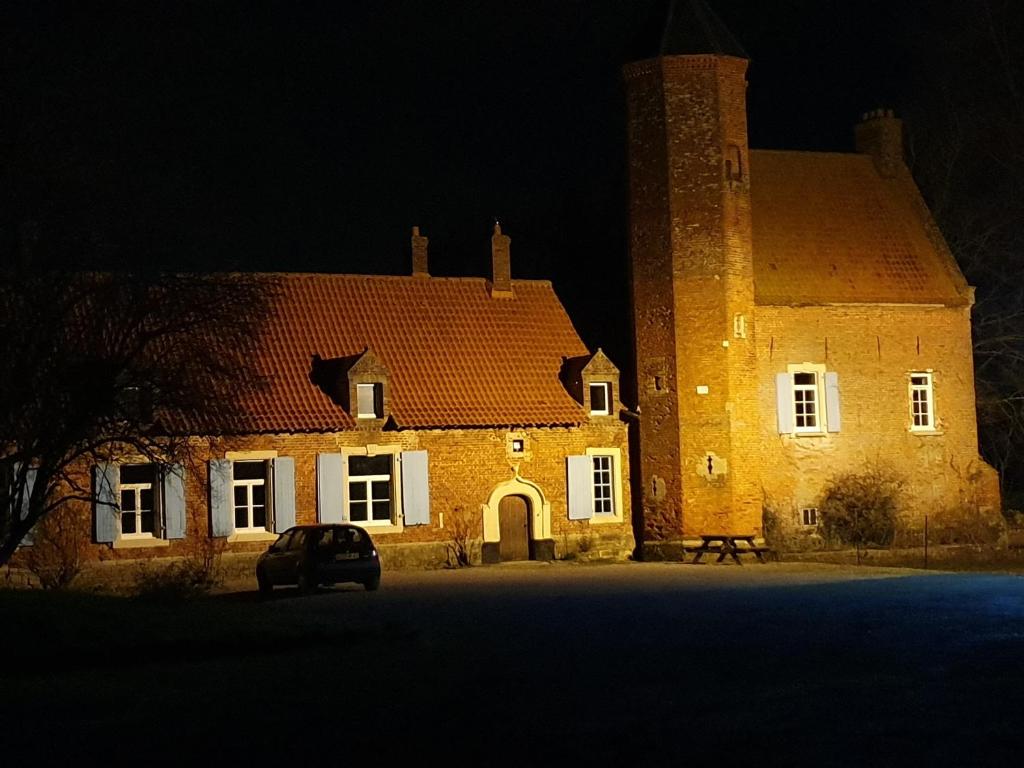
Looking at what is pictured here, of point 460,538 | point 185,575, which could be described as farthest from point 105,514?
point 460,538

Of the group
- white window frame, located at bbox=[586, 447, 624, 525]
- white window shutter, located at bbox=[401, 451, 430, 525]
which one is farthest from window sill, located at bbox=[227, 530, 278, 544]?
white window frame, located at bbox=[586, 447, 624, 525]

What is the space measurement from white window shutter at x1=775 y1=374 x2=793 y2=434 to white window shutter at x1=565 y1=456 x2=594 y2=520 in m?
5.22

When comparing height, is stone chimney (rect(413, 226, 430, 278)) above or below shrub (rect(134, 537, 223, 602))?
above

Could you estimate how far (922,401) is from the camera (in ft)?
124

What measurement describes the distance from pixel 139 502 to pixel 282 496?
290 centimetres

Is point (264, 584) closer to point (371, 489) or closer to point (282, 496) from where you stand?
point (282, 496)

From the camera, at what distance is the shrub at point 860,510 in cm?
3559

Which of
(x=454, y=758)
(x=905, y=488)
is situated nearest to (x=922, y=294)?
(x=905, y=488)

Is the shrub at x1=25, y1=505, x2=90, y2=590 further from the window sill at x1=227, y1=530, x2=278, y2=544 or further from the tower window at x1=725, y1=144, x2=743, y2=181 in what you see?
the tower window at x1=725, y1=144, x2=743, y2=181

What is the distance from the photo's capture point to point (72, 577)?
2753 centimetres

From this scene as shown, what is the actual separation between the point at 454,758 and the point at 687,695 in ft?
10.6

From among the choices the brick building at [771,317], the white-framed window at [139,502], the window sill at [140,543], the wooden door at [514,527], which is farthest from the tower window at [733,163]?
the window sill at [140,543]

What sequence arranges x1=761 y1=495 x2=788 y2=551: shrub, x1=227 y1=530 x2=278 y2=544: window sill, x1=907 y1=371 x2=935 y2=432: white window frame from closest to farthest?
x1=227 y1=530 x2=278 y2=544: window sill, x1=761 y1=495 x2=788 y2=551: shrub, x1=907 y1=371 x2=935 y2=432: white window frame

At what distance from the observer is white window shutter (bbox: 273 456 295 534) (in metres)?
31.3
